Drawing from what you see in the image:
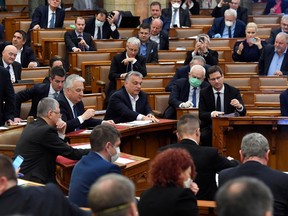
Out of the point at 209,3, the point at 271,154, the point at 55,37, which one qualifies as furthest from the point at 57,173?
the point at 209,3

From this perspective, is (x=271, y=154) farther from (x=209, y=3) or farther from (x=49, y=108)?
(x=209, y=3)

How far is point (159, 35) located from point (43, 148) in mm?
7711

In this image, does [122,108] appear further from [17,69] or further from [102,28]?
[102,28]

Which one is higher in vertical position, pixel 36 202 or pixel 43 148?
pixel 36 202

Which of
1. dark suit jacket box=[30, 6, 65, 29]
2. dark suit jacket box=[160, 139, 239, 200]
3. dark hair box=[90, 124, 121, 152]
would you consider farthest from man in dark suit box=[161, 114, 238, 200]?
dark suit jacket box=[30, 6, 65, 29]

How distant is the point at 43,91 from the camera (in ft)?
36.4

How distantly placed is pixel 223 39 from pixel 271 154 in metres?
5.61

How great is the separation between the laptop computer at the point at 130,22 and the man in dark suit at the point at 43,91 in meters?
6.13

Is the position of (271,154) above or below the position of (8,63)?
below

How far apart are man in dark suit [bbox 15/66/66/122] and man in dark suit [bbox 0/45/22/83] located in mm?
1334

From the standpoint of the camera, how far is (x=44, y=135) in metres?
8.23

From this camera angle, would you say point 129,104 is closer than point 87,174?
No

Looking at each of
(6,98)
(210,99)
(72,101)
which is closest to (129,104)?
(210,99)

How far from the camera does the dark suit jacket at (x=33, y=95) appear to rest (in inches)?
438
